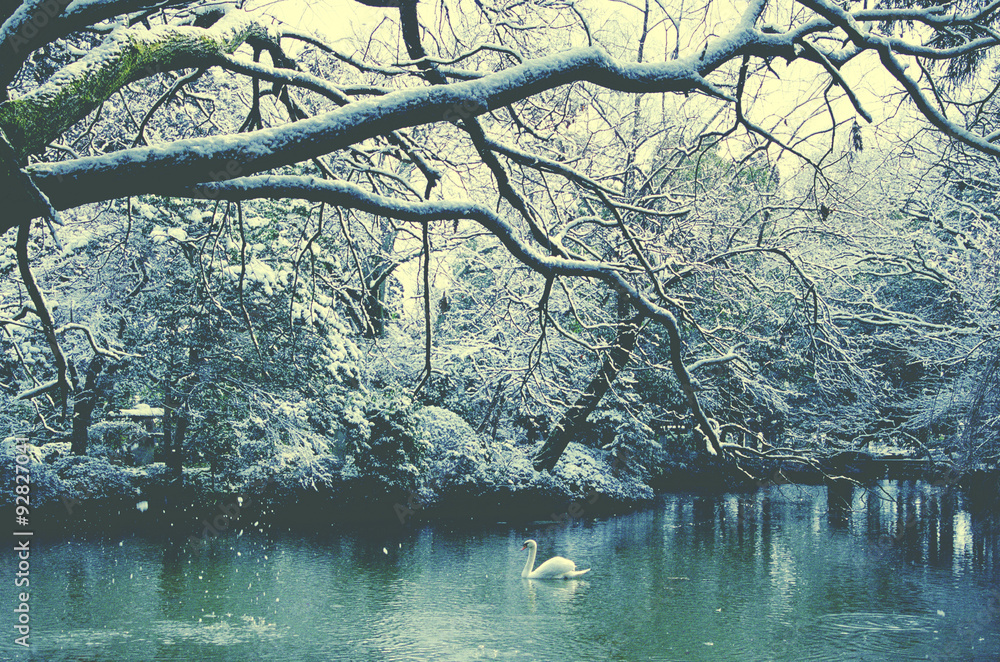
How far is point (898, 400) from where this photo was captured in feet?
62.6

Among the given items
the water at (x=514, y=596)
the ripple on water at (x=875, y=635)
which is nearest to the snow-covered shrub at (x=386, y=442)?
the water at (x=514, y=596)

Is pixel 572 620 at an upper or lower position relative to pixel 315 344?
lower

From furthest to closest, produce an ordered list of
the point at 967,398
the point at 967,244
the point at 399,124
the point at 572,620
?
1. the point at 967,244
2. the point at 967,398
3. the point at 572,620
4. the point at 399,124

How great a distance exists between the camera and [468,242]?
Answer: 1387cm

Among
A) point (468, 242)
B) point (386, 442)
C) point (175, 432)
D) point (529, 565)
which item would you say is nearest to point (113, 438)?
point (175, 432)

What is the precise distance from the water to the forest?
190 centimetres

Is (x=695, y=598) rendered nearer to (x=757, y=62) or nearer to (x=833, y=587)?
(x=833, y=587)

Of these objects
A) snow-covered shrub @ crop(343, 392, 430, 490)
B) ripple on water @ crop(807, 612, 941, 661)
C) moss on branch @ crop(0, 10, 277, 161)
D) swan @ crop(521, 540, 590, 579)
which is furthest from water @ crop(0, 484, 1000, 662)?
moss on branch @ crop(0, 10, 277, 161)

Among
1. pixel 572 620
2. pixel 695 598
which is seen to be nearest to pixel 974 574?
pixel 695 598

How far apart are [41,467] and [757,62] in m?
12.8

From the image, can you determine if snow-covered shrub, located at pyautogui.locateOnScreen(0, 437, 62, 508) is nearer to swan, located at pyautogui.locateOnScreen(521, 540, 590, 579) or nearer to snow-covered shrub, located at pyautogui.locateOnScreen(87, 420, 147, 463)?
snow-covered shrub, located at pyautogui.locateOnScreen(87, 420, 147, 463)

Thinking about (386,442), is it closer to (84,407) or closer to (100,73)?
(84,407)

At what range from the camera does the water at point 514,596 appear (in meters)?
7.88

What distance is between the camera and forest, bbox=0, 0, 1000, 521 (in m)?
3.15
